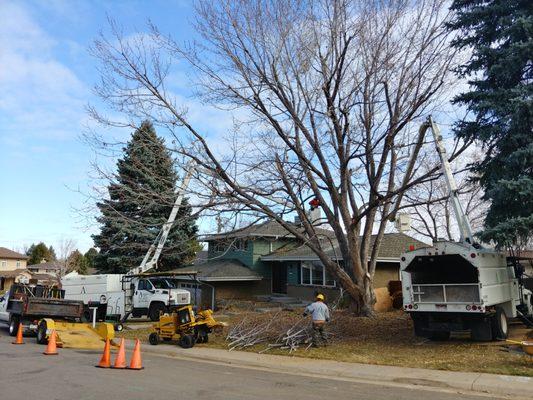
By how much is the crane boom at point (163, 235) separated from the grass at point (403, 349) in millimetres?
4819

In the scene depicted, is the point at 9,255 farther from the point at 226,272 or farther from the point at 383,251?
the point at 383,251

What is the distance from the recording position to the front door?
108 ft

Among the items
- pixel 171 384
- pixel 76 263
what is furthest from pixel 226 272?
pixel 76 263

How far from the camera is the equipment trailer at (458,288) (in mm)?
12766

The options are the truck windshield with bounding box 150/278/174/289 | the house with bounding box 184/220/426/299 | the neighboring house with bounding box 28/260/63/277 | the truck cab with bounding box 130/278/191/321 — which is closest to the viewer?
the truck cab with bounding box 130/278/191/321

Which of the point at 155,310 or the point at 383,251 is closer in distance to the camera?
the point at 155,310

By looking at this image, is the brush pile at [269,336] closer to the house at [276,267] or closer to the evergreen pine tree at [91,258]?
the house at [276,267]

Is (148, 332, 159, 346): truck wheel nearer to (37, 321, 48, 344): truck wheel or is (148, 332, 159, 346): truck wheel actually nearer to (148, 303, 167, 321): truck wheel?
(37, 321, 48, 344): truck wheel

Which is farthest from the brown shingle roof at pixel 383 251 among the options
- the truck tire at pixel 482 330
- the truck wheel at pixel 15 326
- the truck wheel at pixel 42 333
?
the truck wheel at pixel 15 326

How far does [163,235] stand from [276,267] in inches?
452

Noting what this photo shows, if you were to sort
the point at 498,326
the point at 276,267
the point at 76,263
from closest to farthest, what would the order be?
the point at 498,326 < the point at 276,267 < the point at 76,263

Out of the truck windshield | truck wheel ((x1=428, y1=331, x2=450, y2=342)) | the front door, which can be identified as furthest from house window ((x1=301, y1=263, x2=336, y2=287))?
truck wheel ((x1=428, y1=331, x2=450, y2=342))

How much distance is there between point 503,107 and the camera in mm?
13172

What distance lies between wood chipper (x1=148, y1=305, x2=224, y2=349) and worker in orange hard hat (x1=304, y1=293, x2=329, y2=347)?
2.79 m
